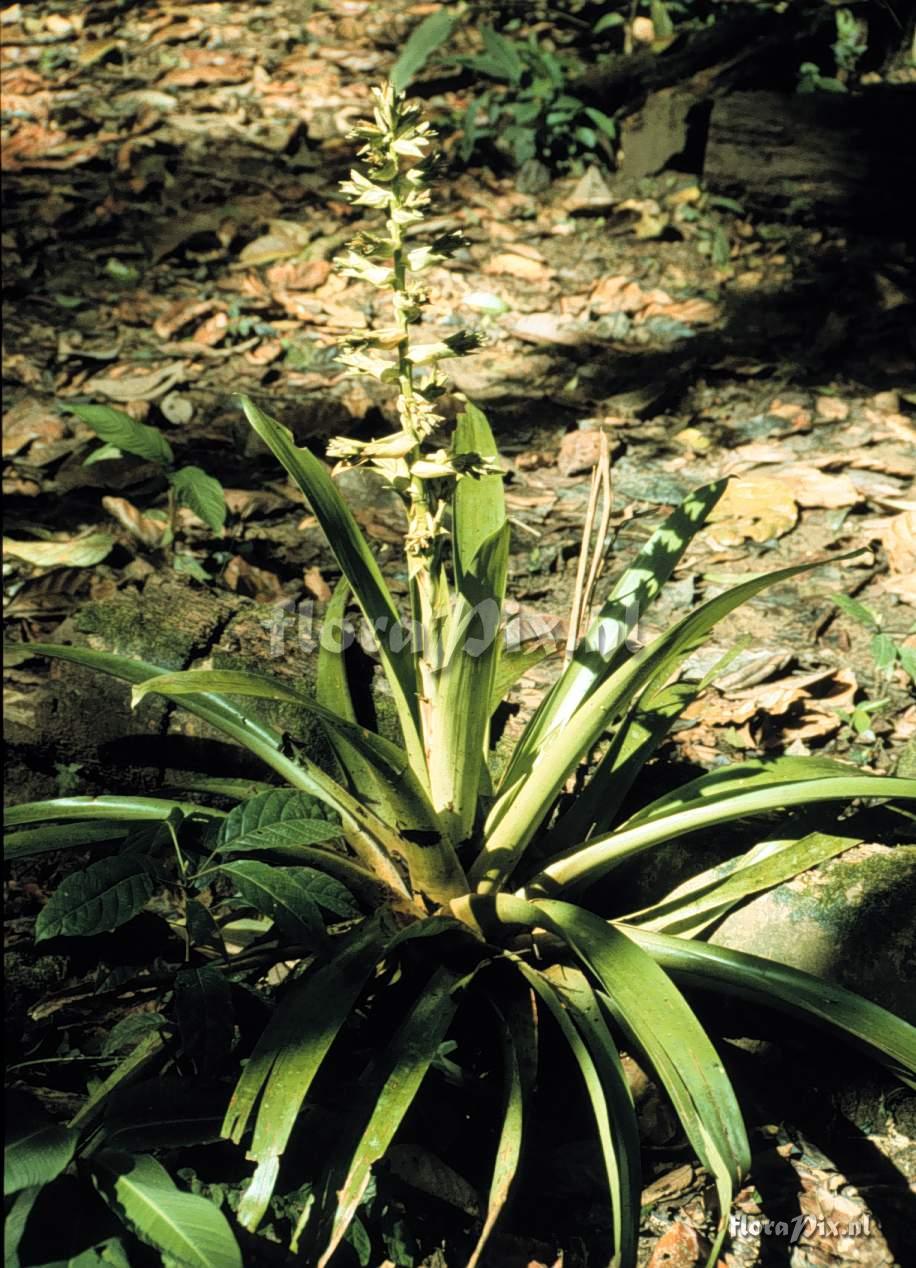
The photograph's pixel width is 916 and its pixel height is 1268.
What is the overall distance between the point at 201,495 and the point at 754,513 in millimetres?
1511

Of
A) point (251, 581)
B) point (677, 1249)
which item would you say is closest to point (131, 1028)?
point (677, 1249)

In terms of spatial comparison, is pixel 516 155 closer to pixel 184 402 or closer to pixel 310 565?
pixel 184 402

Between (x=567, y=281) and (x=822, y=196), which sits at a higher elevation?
(x=822, y=196)

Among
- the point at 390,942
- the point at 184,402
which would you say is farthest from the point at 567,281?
the point at 390,942

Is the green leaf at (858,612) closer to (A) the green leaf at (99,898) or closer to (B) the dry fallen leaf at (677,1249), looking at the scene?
(B) the dry fallen leaf at (677,1249)

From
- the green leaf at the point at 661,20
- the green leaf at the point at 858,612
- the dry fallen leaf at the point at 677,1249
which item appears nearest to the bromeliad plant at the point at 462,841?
the dry fallen leaf at the point at 677,1249

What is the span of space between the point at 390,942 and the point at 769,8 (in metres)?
4.73

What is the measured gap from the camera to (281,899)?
4.80 ft

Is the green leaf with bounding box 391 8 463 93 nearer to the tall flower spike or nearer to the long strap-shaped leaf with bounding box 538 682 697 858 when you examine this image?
the tall flower spike

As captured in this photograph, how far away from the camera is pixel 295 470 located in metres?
1.76

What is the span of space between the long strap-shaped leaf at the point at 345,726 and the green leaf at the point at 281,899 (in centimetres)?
21

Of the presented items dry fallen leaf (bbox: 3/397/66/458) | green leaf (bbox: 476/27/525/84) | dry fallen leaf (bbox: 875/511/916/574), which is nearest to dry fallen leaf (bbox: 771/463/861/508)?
dry fallen leaf (bbox: 875/511/916/574)

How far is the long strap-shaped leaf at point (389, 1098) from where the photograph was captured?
54.4 inches

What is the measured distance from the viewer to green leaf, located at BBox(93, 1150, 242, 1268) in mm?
1197
